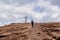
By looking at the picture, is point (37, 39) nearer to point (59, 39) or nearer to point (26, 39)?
point (26, 39)

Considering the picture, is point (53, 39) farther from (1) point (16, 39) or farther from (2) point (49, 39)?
(1) point (16, 39)

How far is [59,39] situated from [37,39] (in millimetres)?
7132

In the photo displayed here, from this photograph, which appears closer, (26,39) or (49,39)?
(49,39)

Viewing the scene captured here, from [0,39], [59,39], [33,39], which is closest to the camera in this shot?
[59,39]

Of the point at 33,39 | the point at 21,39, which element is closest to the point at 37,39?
the point at 33,39

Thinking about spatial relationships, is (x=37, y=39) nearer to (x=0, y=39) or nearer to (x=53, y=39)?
(x=53, y=39)

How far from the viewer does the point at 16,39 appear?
45281mm

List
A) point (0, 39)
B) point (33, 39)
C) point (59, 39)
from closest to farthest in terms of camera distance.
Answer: point (59, 39)
point (33, 39)
point (0, 39)

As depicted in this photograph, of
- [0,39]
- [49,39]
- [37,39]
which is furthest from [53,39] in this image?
[0,39]

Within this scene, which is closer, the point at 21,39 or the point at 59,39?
the point at 59,39

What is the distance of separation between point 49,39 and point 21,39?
7.87 meters

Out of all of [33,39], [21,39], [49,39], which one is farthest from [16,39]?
[49,39]

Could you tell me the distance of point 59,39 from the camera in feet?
129

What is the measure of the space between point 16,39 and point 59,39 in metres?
11.8
